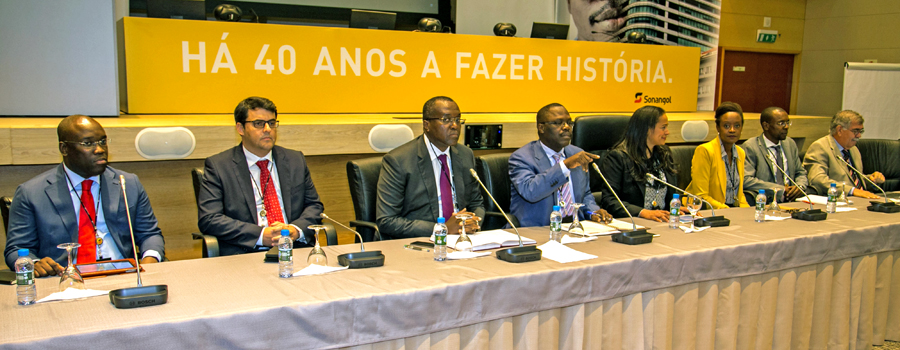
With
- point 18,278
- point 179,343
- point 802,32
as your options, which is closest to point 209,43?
point 18,278

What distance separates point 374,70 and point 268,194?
5.58ft

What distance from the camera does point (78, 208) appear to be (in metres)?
2.23

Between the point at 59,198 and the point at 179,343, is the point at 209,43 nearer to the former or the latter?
the point at 59,198

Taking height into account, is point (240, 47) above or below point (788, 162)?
above

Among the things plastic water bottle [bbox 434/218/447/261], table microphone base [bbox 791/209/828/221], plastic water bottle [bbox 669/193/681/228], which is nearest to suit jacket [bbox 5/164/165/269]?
plastic water bottle [bbox 434/218/447/261]

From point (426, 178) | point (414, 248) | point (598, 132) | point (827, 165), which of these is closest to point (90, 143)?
point (414, 248)

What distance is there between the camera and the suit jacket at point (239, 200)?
251 cm

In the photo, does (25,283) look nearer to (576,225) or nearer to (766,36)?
(576,225)

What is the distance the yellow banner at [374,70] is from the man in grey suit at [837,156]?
1380mm

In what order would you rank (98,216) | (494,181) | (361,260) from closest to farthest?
(361,260), (98,216), (494,181)

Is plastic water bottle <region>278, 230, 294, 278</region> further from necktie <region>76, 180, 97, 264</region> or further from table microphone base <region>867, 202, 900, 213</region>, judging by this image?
table microphone base <region>867, 202, 900, 213</region>

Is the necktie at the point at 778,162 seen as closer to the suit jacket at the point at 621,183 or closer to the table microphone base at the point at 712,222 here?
the suit jacket at the point at 621,183

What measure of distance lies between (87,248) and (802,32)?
8050 mm

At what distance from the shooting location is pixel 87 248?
2230 mm
